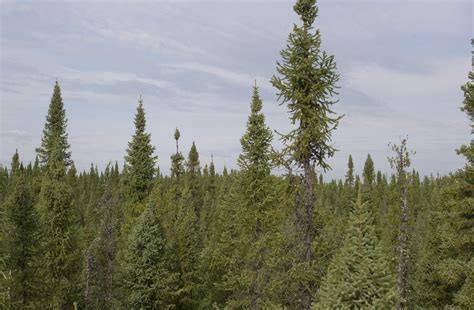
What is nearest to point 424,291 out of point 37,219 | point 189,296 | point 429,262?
point 429,262

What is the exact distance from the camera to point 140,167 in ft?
120

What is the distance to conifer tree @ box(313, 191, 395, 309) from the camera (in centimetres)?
884

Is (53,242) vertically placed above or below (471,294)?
above

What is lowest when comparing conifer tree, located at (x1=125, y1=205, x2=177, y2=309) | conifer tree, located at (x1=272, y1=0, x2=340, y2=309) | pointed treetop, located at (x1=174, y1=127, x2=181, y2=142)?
conifer tree, located at (x1=125, y1=205, x2=177, y2=309)

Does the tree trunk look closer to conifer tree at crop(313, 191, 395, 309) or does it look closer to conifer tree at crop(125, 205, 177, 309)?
conifer tree at crop(313, 191, 395, 309)

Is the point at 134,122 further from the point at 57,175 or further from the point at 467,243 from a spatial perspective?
the point at 467,243

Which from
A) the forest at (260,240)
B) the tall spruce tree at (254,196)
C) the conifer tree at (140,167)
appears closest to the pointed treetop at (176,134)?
the forest at (260,240)

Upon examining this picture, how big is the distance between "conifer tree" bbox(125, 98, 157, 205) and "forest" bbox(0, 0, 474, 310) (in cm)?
10

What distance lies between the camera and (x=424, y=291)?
27969 millimetres

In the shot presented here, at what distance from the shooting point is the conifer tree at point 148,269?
89.2ft

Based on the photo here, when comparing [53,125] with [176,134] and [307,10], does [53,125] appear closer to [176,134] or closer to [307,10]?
[176,134]

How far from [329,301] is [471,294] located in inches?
411

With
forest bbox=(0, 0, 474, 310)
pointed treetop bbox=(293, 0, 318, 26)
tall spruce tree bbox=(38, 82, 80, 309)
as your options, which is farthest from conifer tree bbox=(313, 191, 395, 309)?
tall spruce tree bbox=(38, 82, 80, 309)

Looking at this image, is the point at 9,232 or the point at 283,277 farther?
the point at 9,232
